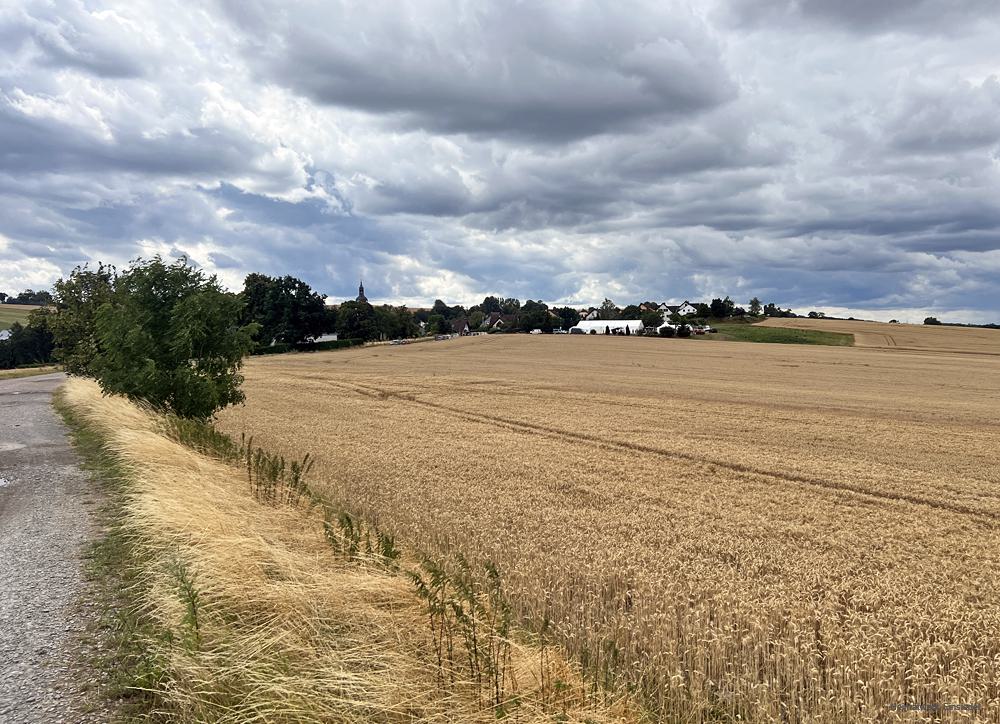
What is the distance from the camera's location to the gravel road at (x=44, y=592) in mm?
4508

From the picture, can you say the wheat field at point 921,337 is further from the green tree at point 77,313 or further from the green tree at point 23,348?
the green tree at point 23,348

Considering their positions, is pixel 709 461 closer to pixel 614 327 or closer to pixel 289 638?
pixel 289 638

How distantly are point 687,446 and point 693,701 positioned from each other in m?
Result: 13.6

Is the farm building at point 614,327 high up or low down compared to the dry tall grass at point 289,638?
up

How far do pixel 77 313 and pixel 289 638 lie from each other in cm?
2921

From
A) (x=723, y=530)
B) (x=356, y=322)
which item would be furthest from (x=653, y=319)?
(x=723, y=530)

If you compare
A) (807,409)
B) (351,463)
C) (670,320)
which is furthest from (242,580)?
(670,320)

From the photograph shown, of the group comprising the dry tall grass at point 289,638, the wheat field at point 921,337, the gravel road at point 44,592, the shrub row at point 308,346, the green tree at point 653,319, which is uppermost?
the green tree at point 653,319

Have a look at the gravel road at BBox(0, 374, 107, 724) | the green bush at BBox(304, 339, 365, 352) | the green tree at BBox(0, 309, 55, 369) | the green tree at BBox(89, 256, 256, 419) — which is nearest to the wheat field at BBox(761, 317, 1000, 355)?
the green bush at BBox(304, 339, 365, 352)

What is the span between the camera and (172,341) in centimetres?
1878

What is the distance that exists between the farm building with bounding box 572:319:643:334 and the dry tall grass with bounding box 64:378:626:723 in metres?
151

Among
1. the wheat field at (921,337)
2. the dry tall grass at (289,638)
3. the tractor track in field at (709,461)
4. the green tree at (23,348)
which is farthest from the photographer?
the green tree at (23,348)

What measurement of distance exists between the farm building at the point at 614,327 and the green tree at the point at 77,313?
13391 cm

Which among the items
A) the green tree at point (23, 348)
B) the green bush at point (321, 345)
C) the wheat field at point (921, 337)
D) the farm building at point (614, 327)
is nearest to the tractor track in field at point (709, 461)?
the wheat field at point (921, 337)
